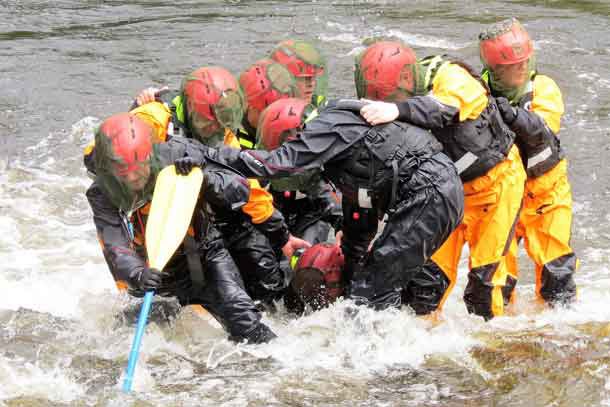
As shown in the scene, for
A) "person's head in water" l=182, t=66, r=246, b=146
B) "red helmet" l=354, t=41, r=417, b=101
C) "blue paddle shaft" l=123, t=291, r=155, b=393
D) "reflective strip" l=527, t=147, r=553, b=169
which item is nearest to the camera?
"blue paddle shaft" l=123, t=291, r=155, b=393

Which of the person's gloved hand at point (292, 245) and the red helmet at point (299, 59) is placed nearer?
→ the person's gloved hand at point (292, 245)

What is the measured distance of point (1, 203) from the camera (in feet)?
29.1

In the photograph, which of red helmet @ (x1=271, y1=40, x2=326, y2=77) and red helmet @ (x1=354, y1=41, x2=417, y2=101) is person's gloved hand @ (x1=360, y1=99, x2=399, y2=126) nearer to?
red helmet @ (x1=354, y1=41, x2=417, y2=101)

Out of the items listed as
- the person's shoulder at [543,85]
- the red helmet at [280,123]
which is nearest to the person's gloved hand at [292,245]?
the red helmet at [280,123]

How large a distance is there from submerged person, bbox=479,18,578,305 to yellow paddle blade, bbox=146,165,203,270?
2077 mm

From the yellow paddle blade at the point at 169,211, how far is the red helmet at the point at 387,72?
104 centimetres

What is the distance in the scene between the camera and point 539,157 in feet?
19.8

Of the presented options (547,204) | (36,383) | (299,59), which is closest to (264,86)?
(299,59)

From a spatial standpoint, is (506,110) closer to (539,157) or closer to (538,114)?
(538,114)

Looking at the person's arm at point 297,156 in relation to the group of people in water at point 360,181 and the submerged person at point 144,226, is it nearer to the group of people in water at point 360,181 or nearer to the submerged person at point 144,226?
the group of people in water at point 360,181

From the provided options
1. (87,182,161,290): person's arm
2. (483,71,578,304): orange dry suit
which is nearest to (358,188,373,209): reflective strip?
(87,182,161,290): person's arm

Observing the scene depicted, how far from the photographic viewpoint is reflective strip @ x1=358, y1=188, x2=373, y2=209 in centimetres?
511

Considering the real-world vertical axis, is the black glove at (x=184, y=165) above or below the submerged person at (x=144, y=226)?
above

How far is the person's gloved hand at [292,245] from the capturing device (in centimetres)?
626
